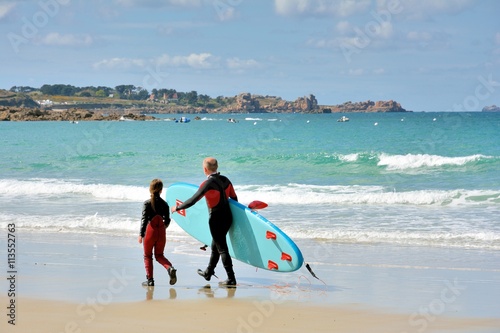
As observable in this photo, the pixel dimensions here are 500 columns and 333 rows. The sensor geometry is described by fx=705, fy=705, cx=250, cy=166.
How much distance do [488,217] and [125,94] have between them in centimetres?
17198

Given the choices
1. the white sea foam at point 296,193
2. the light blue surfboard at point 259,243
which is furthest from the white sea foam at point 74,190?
the light blue surfboard at point 259,243

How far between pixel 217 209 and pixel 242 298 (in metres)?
1.06

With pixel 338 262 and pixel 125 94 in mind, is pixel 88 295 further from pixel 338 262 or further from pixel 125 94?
pixel 125 94

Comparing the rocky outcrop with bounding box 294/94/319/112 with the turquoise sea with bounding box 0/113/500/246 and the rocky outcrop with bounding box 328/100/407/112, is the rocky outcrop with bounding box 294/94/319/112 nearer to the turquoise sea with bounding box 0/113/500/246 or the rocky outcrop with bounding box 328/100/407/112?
the rocky outcrop with bounding box 328/100/407/112

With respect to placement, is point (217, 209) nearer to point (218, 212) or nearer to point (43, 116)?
point (218, 212)

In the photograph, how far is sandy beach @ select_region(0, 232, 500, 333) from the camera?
6.09m

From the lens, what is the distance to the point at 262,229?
26.2 ft

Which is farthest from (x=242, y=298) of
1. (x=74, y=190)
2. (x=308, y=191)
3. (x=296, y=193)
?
(x=74, y=190)

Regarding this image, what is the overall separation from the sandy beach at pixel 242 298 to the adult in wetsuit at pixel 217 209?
0.24 m

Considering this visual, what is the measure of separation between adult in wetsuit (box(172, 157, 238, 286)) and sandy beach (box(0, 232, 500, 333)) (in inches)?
9.5

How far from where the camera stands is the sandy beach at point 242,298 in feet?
20.0

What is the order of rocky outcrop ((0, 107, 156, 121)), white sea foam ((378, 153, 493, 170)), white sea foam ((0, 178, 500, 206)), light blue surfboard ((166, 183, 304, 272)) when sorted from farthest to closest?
rocky outcrop ((0, 107, 156, 121)) < white sea foam ((378, 153, 493, 170)) < white sea foam ((0, 178, 500, 206)) < light blue surfboard ((166, 183, 304, 272))

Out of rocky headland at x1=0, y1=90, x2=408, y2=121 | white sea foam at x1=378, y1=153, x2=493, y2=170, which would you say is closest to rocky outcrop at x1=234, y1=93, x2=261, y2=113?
rocky headland at x1=0, y1=90, x2=408, y2=121

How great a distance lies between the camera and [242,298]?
7.20 meters
